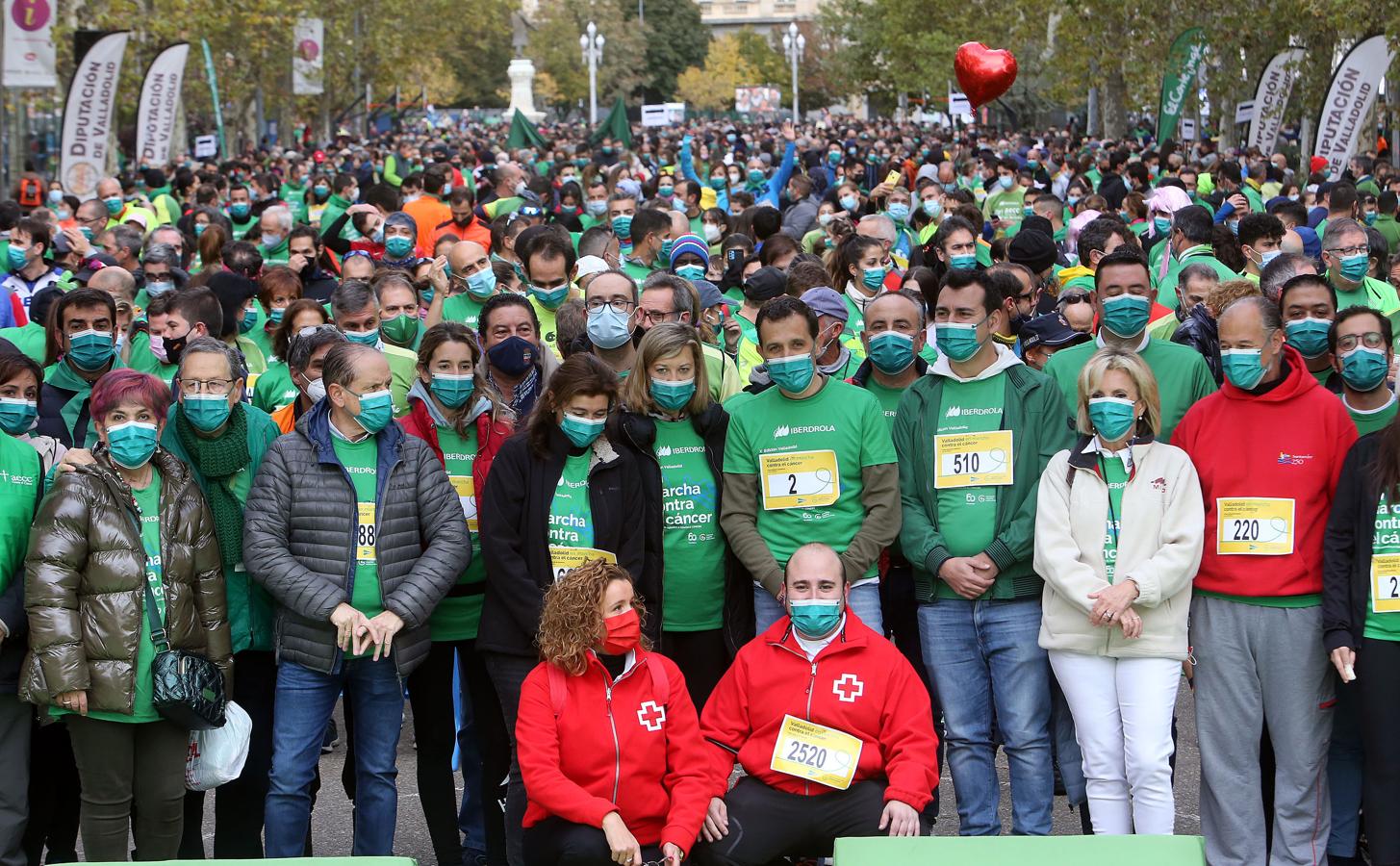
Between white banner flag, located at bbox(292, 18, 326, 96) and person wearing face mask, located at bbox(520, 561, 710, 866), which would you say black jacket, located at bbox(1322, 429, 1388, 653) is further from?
white banner flag, located at bbox(292, 18, 326, 96)

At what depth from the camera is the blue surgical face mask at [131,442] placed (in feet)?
17.9

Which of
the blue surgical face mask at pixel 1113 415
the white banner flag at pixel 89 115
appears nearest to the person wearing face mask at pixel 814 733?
the blue surgical face mask at pixel 1113 415

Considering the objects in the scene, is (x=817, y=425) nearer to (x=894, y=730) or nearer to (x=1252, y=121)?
(x=894, y=730)

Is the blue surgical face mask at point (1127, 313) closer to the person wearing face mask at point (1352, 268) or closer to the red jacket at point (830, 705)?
the red jacket at point (830, 705)

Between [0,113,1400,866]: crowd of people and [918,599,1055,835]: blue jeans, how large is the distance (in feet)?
0.04

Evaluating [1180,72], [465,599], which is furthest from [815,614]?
[1180,72]

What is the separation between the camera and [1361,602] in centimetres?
533

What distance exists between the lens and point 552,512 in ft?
19.2

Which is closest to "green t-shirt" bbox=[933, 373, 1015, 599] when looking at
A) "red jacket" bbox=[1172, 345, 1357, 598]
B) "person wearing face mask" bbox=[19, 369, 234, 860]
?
"red jacket" bbox=[1172, 345, 1357, 598]

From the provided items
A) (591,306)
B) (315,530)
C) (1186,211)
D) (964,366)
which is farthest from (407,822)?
(1186,211)

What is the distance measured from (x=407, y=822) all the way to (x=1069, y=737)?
2.61 metres

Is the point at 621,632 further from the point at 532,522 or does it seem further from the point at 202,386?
the point at 202,386

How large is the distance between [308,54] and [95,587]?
40.7 metres

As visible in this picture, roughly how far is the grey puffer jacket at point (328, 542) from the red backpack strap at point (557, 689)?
21.4 inches
